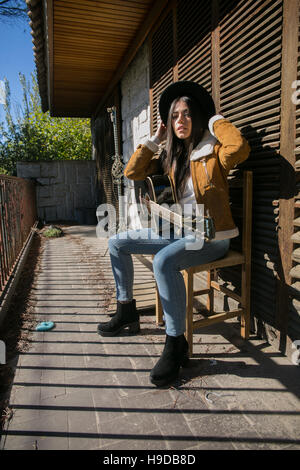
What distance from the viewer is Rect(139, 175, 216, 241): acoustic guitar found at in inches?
80.0

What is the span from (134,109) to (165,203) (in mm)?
3698

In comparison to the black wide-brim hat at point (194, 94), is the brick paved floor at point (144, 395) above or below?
below

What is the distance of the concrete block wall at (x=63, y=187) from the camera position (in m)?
10.2

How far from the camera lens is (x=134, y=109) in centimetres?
547

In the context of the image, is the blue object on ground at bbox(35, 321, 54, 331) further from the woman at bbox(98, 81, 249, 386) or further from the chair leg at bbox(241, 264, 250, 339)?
the chair leg at bbox(241, 264, 250, 339)

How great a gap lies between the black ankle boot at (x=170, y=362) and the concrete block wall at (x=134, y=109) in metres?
3.13

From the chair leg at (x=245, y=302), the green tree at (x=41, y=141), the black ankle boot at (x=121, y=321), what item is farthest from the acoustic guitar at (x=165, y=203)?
the green tree at (x=41, y=141)

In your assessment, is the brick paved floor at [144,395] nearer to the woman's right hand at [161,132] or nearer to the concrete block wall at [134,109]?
the woman's right hand at [161,132]

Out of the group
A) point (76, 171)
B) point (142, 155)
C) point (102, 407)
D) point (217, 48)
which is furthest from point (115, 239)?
point (76, 171)

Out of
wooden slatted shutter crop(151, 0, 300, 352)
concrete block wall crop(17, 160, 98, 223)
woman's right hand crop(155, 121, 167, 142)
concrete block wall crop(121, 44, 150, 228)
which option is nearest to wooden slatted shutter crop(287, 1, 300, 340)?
wooden slatted shutter crop(151, 0, 300, 352)

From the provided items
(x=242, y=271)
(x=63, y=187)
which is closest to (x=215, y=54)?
(x=242, y=271)

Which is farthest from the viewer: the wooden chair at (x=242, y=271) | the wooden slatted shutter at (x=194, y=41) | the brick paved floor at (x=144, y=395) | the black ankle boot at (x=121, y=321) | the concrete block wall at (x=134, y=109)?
the concrete block wall at (x=134, y=109)

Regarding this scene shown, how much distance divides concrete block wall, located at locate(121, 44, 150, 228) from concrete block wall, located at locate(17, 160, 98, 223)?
4.27 meters
